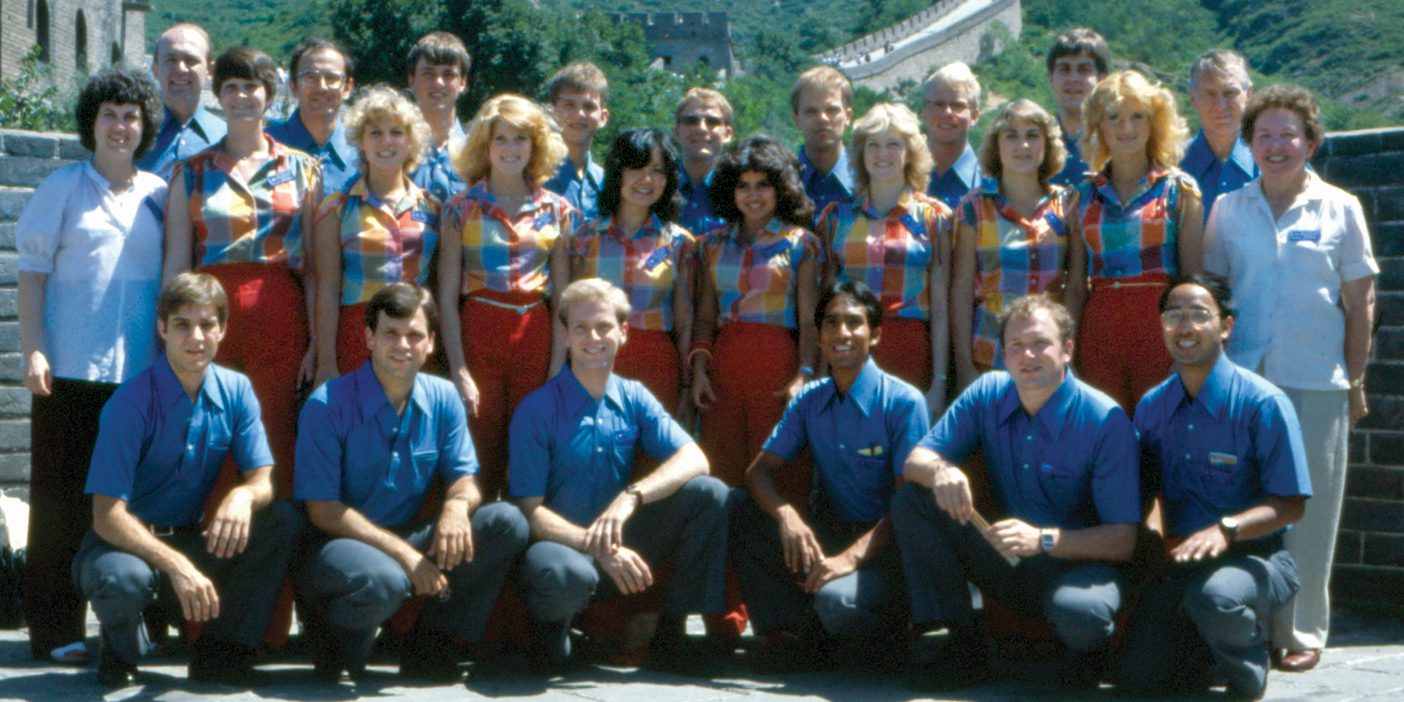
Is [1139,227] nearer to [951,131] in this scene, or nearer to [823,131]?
[951,131]

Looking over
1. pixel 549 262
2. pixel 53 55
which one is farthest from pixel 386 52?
pixel 549 262

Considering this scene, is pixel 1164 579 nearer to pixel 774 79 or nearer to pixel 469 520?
pixel 469 520

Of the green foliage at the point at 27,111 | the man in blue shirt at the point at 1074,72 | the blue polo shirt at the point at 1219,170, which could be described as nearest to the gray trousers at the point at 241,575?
the blue polo shirt at the point at 1219,170

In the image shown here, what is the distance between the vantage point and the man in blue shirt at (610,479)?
5.09m

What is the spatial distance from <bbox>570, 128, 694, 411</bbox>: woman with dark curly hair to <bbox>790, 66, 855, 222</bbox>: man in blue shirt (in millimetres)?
763

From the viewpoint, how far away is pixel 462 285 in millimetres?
5629

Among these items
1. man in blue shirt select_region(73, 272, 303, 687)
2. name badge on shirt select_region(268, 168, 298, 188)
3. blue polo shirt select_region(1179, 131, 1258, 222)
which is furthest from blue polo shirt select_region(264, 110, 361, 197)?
blue polo shirt select_region(1179, 131, 1258, 222)

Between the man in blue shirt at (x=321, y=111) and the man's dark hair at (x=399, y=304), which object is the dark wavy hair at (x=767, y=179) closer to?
the man's dark hair at (x=399, y=304)

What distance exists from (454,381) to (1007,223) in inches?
78.9

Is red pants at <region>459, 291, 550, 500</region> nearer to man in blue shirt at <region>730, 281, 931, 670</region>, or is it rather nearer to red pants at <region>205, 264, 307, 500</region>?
red pants at <region>205, 264, 307, 500</region>

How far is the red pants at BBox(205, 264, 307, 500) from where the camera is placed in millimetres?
5336

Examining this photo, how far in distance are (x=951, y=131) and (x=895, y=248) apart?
0.92m

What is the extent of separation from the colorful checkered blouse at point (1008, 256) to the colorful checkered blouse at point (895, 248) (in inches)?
5.8

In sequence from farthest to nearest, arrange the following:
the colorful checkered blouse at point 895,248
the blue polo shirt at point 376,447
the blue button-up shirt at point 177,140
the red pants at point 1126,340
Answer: the blue button-up shirt at point 177,140
the colorful checkered blouse at point 895,248
the red pants at point 1126,340
the blue polo shirt at point 376,447
